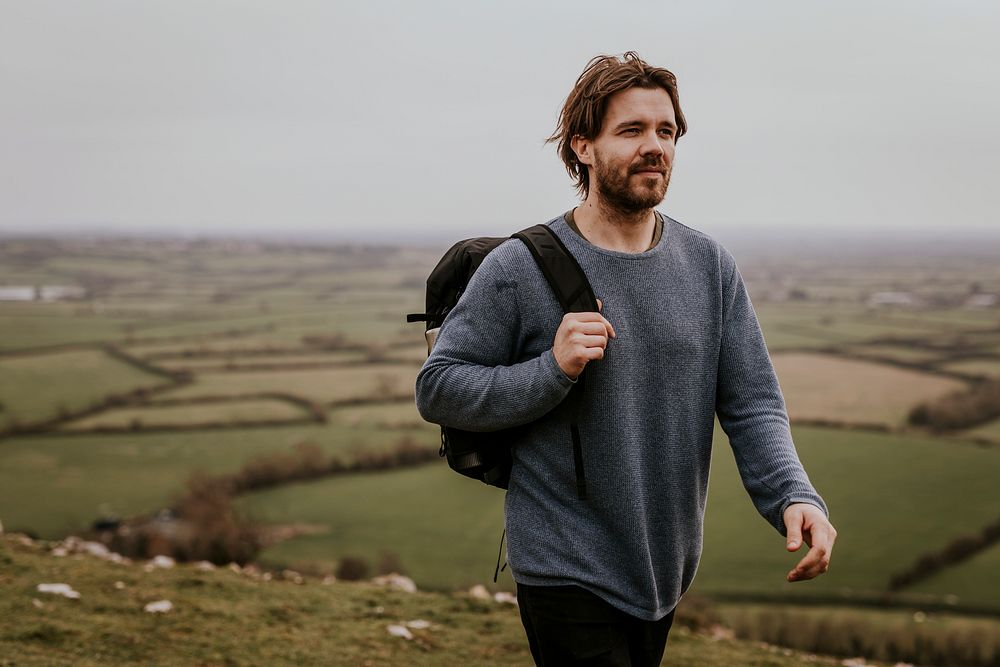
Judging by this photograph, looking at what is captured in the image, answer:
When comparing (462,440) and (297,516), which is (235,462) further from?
(462,440)

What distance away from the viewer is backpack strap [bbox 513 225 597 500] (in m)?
2.48

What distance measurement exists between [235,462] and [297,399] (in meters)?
9.57

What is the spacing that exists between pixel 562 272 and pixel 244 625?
13.9 feet

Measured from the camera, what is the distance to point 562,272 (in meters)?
2.53

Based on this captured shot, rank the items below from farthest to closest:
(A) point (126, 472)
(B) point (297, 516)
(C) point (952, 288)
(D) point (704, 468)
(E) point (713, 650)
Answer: (C) point (952, 288)
(A) point (126, 472)
(B) point (297, 516)
(E) point (713, 650)
(D) point (704, 468)

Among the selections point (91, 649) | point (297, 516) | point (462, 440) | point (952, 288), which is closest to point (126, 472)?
point (297, 516)

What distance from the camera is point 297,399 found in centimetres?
4528

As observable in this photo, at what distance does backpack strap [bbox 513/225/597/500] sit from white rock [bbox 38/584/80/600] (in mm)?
4695

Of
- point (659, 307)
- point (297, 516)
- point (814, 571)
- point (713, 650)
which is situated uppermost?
point (659, 307)

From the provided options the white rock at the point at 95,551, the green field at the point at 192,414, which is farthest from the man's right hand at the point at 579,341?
the green field at the point at 192,414

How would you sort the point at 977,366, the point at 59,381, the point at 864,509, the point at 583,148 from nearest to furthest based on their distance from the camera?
1. the point at 583,148
2. the point at 864,509
3. the point at 59,381
4. the point at 977,366

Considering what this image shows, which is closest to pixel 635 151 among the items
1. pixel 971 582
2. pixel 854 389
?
pixel 971 582

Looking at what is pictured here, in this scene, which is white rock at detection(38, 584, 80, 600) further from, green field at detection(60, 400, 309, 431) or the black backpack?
green field at detection(60, 400, 309, 431)

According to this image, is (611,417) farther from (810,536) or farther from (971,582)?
(971,582)
